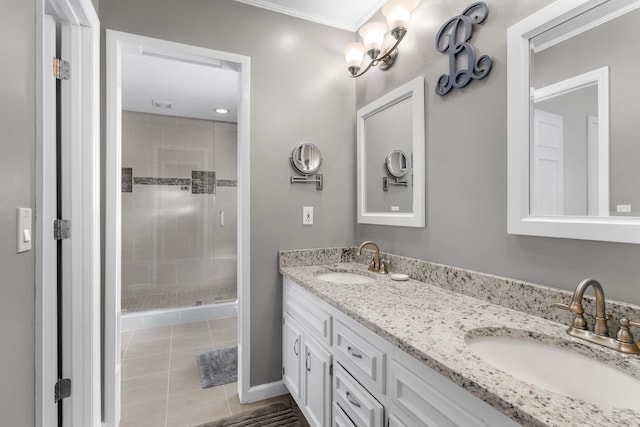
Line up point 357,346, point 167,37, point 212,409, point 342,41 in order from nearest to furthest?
point 357,346 < point 167,37 < point 212,409 < point 342,41

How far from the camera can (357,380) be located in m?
1.15

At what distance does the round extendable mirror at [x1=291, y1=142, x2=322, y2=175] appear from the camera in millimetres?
2014

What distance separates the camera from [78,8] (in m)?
1.34

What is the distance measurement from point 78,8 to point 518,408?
81.2 inches

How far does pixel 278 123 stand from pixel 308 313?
1.20 m

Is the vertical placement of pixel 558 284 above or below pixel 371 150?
below

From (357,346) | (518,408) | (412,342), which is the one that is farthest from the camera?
(357,346)

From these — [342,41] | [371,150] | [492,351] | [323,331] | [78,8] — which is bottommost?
[323,331]

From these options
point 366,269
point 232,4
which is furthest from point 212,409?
point 232,4

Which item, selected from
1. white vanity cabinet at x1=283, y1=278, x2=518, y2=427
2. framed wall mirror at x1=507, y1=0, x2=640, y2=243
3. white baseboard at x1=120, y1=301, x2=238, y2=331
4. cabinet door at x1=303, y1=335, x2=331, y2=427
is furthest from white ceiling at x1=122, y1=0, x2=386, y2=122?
white baseboard at x1=120, y1=301, x2=238, y2=331

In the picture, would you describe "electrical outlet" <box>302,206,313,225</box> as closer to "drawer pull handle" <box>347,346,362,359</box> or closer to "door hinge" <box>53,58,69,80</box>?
"drawer pull handle" <box>347,346,362,359</box>

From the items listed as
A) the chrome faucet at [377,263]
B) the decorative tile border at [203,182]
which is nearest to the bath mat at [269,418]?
the chrome faucet at [377,263]

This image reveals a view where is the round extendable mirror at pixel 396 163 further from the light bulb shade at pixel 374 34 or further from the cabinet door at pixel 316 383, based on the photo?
the cabinet door at pixel 316 383

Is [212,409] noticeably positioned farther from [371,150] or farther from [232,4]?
[232,4]
